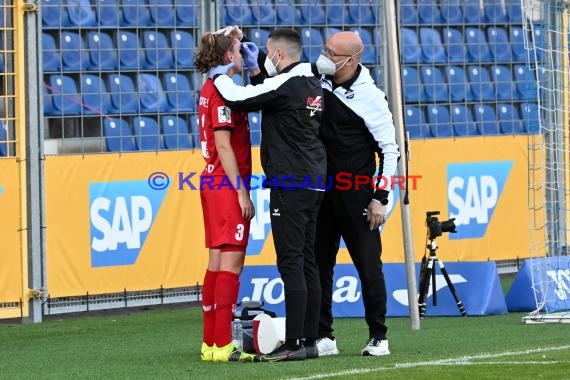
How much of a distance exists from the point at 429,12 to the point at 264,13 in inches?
97.6

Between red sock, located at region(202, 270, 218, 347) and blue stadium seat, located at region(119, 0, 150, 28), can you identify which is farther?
blue stadium seat, located at region(119, 0, 150, 28)

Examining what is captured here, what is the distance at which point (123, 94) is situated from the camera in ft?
44.5

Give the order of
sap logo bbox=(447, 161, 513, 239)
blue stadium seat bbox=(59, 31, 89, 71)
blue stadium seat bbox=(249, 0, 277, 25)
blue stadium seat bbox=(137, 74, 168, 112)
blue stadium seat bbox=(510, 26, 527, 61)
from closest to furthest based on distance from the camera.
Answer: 1. blue stadium seat bbox=(59, 31, 89, 71)
2. blue stadium seat bbox=(137, 74, 168, 112)
3. blue stadium seat bbox=(249, 0, 277, 25)
4. sap logo bbox=(447, 161, 513, 239)
5. blue stadium seat bbox=(510, 26, 527, 61)

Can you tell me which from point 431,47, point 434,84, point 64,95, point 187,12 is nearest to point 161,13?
point 187,12

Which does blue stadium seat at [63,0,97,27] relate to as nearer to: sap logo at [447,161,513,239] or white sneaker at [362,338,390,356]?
sap logo at [447,161,513,239]

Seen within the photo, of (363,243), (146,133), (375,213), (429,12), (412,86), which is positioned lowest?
(363,243)

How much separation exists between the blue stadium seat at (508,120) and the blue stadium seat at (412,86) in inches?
47.7

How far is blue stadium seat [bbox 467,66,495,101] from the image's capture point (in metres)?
16.0

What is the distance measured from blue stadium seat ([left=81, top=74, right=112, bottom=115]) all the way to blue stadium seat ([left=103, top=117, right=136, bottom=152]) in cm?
12

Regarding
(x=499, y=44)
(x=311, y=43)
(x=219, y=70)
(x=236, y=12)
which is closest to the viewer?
(x=219, y=70)

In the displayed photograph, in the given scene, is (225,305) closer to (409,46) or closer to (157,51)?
(157,51)

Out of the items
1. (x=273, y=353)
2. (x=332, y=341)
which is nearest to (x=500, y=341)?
(x=332, y=341)

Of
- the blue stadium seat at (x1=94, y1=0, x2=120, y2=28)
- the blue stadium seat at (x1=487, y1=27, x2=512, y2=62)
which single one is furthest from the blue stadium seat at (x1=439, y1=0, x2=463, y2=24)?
the blue stadium seat at (x1=94, y1=0, x2=120, y2=28)

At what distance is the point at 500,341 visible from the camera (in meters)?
8.96
